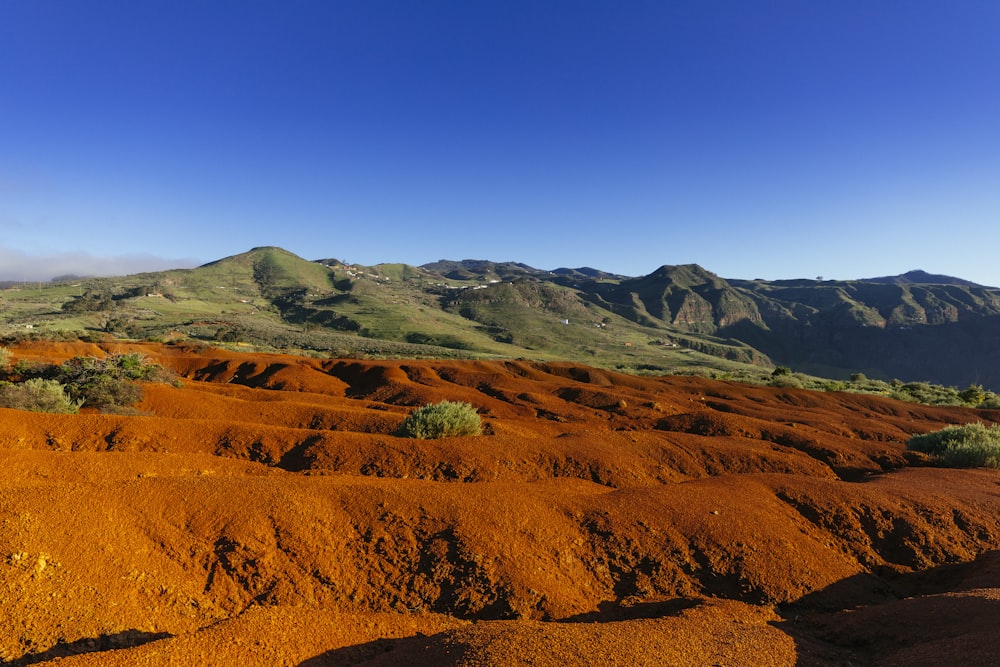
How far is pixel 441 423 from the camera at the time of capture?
14055mm

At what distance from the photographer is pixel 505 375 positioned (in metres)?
32.2

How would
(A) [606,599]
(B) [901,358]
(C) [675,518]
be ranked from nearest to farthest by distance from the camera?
(A) [606,599], (C) [675,518], (B) [901,358]

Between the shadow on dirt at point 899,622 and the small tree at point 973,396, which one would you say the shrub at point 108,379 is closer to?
the shadow on dirt at point 899,622

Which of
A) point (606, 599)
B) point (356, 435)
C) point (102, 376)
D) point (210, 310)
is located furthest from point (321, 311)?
point (606, 599)

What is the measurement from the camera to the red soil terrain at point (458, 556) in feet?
16.8

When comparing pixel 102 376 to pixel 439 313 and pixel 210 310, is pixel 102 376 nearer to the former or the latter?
pixel 210 310

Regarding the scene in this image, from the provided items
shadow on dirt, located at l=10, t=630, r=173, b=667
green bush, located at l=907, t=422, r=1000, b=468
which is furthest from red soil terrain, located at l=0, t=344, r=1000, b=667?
green bush, located at l=907, t=422, r=1000, b=468

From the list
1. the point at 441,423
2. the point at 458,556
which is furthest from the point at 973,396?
the point at 458,556

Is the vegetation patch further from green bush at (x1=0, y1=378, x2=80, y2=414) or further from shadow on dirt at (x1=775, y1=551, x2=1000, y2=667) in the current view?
shadow on dirt at (x1=775, y1=551, x2=1000, y2=667)

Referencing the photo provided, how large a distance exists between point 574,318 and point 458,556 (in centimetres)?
13681

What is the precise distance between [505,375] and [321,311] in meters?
89.0

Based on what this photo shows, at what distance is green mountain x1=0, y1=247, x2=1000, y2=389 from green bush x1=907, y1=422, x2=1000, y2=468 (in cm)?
Answer: 5199

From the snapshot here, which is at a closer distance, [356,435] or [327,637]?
[327,637]

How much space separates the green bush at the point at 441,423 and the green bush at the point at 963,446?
13.9 metres
